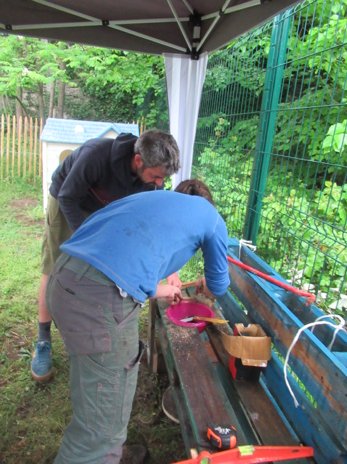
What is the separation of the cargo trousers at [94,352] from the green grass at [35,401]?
2.30ft

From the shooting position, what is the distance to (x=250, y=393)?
1.62 metres

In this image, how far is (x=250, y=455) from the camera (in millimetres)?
1166

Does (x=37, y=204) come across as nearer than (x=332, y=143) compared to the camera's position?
No

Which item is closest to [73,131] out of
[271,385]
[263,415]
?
[271,385]

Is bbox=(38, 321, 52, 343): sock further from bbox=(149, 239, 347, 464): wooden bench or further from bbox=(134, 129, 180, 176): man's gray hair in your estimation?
bbox=(134, 129, 180, 176): man's gray hair

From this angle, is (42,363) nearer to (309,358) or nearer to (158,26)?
(309,358)

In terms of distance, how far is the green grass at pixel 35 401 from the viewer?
1.97 meters

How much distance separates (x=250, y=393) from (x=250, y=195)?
1.69 m

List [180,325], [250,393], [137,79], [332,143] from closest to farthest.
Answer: [250,393] → [332,143] → [180,325] → [137,79]

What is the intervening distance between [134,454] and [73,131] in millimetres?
5095

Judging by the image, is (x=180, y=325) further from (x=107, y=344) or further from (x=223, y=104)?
(x=223, y=104)

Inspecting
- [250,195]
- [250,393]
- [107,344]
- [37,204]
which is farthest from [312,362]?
[37,204]

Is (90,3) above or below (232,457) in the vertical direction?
above

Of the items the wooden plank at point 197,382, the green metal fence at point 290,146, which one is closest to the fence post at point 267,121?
the green metal fence at point 290,146
